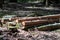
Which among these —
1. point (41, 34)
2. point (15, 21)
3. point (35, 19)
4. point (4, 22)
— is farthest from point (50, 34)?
point (4, 22)

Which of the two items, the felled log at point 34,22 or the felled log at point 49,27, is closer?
the felled log at point 34,22

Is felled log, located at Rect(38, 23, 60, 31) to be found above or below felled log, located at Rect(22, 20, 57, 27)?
below

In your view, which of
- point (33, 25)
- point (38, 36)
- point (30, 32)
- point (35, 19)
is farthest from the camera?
point (35, 19)

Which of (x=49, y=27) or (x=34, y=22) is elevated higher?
(x=34, y=22)

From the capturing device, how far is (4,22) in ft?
28.0

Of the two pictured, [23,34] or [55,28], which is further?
→ [55,28]

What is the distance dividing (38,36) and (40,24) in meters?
1.32

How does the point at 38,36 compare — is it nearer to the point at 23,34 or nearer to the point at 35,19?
the point at 23,34

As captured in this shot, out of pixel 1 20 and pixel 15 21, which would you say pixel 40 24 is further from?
pixel 1 20

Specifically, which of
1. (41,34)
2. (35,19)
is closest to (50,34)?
(41,34)

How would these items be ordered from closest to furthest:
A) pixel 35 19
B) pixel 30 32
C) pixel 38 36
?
pixel 38 36 < pixel 30 32 < pixel 35 19

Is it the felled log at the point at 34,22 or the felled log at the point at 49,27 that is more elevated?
the felled log at the point at 34,22

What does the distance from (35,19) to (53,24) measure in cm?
96

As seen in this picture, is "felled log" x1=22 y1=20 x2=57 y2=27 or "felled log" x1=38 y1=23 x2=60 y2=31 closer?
"felled log" x1=22 y1=20 x2=57 y2=27
